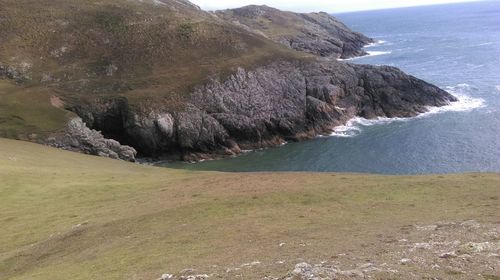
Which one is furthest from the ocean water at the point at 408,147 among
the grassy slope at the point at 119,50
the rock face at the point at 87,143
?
the grassy slope at the point at 119,50

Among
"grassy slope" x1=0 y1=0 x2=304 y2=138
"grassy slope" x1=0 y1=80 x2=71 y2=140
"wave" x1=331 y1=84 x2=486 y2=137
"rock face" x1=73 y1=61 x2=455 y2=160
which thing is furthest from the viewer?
"grassy slope" x1=0 y1=0 x2=304 y2=138

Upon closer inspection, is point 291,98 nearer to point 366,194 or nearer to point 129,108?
point 129,108

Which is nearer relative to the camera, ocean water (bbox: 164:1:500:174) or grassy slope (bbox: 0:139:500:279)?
grassy slope (bbox: 0:139:500:279)

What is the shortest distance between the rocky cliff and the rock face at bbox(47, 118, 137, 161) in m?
0.18

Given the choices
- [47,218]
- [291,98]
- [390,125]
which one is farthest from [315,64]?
[47,218]

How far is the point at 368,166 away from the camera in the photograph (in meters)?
70.9

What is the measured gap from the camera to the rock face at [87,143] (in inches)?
2891

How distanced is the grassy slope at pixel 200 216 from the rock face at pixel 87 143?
2230cm

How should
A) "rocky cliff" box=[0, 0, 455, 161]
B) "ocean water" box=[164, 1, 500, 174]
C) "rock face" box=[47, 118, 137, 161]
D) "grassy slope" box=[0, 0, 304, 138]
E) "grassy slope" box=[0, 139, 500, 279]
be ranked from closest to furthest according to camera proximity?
"grassy slope" box=[0, 139, 500, 279] → "ocean water" box=[164, 1, 500, 174] → "rock face" box=[47, 118, 137, 161] → "rocky cliff" box=[0, 0, 455, 161] → "grassy slope" box=[0, 0, 304, 138]

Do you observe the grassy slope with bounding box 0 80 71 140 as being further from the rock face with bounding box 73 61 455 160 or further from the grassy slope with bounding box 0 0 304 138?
the rock face with bounding box 73 61 455 160

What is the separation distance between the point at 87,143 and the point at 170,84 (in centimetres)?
2440

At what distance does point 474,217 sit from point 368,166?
44.8 m

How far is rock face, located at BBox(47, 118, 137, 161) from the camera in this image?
73.4 m

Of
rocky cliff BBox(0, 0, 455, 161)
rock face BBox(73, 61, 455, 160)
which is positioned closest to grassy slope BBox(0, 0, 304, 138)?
rocky cliff BBox(0, 0, 455, 161)
